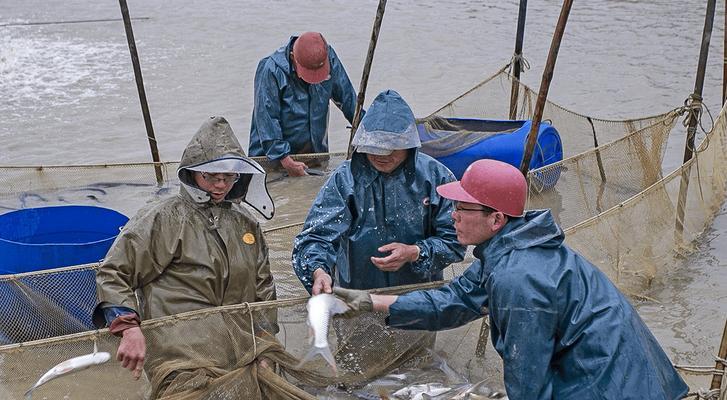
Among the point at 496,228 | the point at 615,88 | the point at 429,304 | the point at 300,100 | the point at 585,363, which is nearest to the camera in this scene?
the point at 585,363

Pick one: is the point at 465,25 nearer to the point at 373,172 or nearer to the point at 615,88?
the point at 615,88

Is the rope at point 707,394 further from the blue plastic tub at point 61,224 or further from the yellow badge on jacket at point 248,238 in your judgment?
the blue plastic tub at point 61,224

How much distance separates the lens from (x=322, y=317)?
3.74 metres

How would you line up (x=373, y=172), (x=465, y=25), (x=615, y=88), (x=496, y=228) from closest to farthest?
(x=496, y=228)
(x=373, y=172)
(x=615, y=88)
(x=465, y=25)

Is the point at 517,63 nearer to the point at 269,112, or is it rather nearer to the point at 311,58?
the point at 311,58

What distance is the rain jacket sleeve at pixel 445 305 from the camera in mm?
3762

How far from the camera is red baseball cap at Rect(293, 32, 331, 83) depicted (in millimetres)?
7352

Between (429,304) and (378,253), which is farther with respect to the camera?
(378,253)

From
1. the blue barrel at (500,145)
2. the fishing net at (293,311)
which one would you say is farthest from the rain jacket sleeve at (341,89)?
the fishing net at (293,311)

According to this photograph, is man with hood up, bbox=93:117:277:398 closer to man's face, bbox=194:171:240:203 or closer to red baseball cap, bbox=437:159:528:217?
man's face, bbox=194:171:240:203

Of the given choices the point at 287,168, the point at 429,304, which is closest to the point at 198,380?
the point at 429,304

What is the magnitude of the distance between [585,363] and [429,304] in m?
0.91

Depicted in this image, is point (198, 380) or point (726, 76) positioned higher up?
point (726, 76)

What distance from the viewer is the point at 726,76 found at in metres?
7.86
